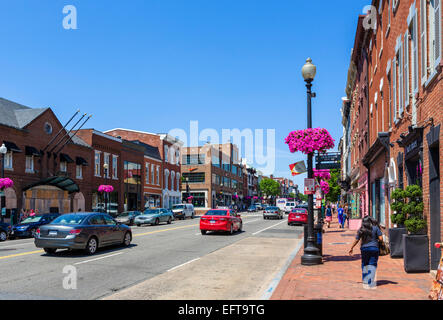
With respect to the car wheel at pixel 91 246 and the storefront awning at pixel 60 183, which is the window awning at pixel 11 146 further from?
the car wheel at pixel 91 246

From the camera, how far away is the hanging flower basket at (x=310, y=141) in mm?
13141

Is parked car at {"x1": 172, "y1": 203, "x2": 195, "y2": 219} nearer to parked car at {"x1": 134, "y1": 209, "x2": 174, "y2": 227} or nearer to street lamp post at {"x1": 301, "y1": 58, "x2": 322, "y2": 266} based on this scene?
parked car at {"x1": 134, "y1": 209, "x2": 174, "y2": 227}

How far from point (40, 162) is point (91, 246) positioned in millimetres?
23712

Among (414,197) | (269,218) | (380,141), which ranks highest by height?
(380,141)

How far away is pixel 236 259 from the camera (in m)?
14.5

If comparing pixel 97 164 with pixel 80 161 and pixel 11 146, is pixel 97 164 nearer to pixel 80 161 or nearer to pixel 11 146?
pixel 80 161

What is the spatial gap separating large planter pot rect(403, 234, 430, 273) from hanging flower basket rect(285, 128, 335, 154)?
3.82m

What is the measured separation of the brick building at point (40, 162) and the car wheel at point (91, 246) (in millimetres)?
19365
